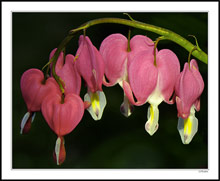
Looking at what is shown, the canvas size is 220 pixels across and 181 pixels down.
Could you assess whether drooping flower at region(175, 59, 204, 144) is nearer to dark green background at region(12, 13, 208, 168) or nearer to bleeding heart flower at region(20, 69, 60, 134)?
dark green background at region(12, 13, 208, 168)

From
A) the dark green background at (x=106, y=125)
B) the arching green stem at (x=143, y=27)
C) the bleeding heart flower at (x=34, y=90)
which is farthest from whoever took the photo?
the dark green background at (x=106, y=125)

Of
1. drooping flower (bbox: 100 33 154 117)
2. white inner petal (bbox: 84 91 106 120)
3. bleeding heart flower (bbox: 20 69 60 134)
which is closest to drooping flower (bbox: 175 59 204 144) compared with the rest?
drooping flower (bbox: 100 33 154 117)

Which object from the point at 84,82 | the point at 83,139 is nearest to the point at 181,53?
the point at 84,82

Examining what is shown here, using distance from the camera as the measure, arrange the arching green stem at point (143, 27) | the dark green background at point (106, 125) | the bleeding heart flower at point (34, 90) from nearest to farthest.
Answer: the arching green stem at point (143, 27)
the bleeding heart flower at point (34, 90)
the dark green background at point (106, 125)

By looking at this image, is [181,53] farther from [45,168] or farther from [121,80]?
[45,168]

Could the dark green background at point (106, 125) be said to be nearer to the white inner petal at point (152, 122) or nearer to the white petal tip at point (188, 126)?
the white petal tip at point (188, 126)

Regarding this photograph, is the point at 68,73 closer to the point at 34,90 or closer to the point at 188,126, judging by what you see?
the point at 34,90

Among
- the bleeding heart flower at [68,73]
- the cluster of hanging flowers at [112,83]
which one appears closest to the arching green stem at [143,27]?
the cluster of hanging flowers at [112,83]

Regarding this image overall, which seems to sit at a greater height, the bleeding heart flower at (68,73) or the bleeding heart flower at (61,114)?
the bleeding heart flower at (68,73)

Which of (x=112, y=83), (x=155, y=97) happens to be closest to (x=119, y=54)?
(x=112, y=83)
